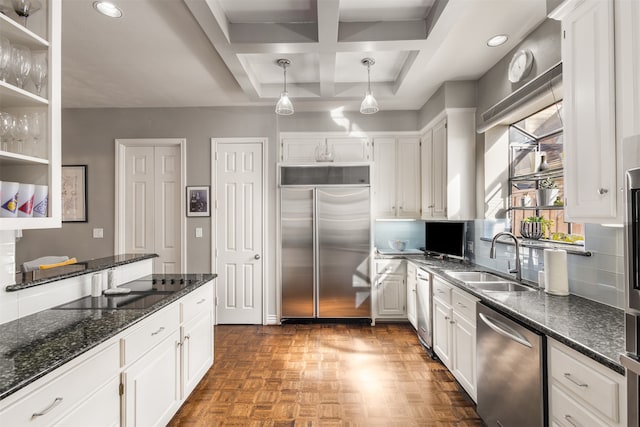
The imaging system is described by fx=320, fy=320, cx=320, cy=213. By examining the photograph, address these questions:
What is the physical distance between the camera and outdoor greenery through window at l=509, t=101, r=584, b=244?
2318mm

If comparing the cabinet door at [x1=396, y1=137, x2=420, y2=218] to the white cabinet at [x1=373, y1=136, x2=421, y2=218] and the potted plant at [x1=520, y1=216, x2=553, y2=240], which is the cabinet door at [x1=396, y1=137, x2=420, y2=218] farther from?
the potted plant at [x1=520, y1=216, x2=553, y2=240]

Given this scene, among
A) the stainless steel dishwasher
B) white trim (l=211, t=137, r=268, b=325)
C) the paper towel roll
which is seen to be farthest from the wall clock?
white trim (l=211, t=137, r=268, b=325)

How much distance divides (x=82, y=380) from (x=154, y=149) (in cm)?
347

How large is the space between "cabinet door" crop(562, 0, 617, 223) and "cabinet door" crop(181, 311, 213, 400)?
96.3 inches

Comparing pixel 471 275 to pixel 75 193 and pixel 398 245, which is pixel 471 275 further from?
pixel 75 193

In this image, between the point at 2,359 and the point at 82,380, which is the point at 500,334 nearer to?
the point at 82,380

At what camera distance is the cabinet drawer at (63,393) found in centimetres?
101

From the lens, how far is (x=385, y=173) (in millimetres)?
4164

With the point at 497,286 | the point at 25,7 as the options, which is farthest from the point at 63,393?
the point at 497,286

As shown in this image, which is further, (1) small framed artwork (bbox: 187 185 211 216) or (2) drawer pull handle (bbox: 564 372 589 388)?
(1) small framed artwork (bbox: 187 185 211 216)

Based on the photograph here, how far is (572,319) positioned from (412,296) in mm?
2147

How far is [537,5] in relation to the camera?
2.10 meters

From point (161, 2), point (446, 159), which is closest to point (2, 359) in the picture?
point (161, 2)

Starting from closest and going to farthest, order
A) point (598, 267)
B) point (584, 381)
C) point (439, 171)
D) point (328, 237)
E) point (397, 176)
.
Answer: point (584, 381)
point (598, 267)
point (439, 171)
point (328, 237)
point (397, 176)
